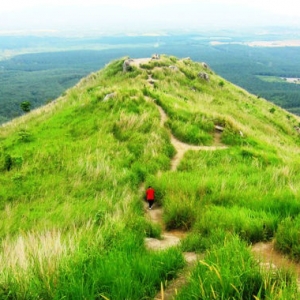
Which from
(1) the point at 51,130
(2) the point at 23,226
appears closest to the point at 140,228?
(2) the point at 23,226

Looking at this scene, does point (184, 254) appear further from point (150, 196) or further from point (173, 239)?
point (150, 196)

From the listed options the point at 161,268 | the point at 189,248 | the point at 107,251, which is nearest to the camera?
the point at 161,268

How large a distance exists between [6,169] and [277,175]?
27.0ft

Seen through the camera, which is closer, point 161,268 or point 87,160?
point 161,268

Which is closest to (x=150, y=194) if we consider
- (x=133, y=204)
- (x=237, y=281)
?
(x=133, y=204)

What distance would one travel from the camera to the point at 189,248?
5457 mm

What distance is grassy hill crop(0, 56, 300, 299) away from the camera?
13.2ft

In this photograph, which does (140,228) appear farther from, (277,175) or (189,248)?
(277,175)

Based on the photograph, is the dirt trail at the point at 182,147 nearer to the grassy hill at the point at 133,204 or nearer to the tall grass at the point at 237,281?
the grassy hill at the point at 133,204

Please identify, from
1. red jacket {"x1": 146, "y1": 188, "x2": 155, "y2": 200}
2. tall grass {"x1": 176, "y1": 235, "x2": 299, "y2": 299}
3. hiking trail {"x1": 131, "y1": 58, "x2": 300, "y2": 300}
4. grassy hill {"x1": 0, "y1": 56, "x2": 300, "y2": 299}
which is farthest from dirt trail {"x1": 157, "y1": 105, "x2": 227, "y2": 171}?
tall grass {"x1": 176, "y1": 235, "x2": 299, "y2": 299}

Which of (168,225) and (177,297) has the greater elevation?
(177,297)

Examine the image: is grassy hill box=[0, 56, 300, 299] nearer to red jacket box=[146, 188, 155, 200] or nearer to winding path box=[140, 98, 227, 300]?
winding path box=[140, 98, 227, 300]

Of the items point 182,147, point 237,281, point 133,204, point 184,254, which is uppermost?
point 237,281

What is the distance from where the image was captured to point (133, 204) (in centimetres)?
837
